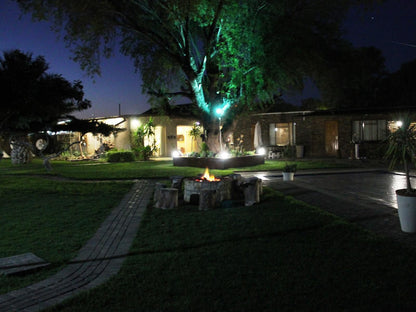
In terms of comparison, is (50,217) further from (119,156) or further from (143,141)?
(143,141)

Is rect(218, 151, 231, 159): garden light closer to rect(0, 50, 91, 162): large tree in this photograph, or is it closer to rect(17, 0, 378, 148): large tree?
rect(17, 0, 378, 148): large tree

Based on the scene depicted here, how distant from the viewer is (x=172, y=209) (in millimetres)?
7426

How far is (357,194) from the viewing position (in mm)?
8492

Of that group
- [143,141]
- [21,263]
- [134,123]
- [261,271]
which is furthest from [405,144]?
[134,123]

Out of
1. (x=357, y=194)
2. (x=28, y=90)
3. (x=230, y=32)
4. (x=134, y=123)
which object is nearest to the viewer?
(x=357, y=194)

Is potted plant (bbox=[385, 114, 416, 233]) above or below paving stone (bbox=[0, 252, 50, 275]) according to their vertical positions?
above

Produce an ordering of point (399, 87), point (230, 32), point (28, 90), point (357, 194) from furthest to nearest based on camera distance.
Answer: point (399, 87)
point (230, 32)
point (28, 90)
point (357, 194)

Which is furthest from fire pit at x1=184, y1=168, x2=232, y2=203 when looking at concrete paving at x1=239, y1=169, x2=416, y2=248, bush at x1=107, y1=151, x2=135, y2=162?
bush at x1=107, y1=151, x2=135, y2=162

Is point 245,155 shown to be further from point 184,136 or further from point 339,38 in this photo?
point 184,136

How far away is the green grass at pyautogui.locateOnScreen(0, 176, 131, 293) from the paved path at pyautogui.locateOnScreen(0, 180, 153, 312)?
17 cm

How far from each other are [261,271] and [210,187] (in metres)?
4.21

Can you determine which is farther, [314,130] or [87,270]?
[314,130]

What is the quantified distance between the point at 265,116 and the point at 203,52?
782 cm

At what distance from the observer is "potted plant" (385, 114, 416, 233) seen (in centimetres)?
505
